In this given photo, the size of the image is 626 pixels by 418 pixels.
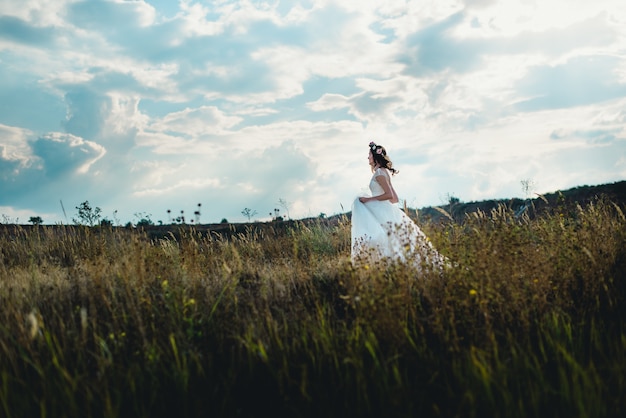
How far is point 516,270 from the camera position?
16.1 feet

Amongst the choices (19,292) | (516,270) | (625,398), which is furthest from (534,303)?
(19,292)

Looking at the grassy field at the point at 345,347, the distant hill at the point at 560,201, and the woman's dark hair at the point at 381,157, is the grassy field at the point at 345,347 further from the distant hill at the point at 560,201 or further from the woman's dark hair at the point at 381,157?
the distant hill at the point at 560,201

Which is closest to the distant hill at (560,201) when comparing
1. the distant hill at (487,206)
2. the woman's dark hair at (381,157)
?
the distant hill at (487,206)

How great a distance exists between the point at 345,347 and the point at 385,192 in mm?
4473

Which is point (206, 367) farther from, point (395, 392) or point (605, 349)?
point (605, 349)

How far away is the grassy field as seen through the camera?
10.9 ft

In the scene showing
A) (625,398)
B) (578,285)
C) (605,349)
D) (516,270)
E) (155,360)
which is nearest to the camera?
(625,398)

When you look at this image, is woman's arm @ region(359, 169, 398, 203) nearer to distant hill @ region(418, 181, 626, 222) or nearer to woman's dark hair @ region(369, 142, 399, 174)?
woman's dark hair @ region(369, 142, 399, 174)

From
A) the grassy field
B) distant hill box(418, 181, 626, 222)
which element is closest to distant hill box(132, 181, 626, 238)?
distant hill box(418, 181, 626, 222)

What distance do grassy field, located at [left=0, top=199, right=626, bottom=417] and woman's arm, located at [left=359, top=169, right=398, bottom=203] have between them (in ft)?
7.87

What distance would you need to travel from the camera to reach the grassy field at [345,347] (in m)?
3.33

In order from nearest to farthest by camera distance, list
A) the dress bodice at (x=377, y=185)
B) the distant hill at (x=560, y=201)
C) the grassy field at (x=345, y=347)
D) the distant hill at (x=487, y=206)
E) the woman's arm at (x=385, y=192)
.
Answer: the grassy field at (x=345, y=347), the woman's arm at (x=385, y=192), the dress bodice at (x=377, y=185), the distant hill at (x=487, y=206), the distant hill at (x=560, y=201)

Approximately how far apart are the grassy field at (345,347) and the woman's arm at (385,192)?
2.40 metres

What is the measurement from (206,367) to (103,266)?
8.79 ft
